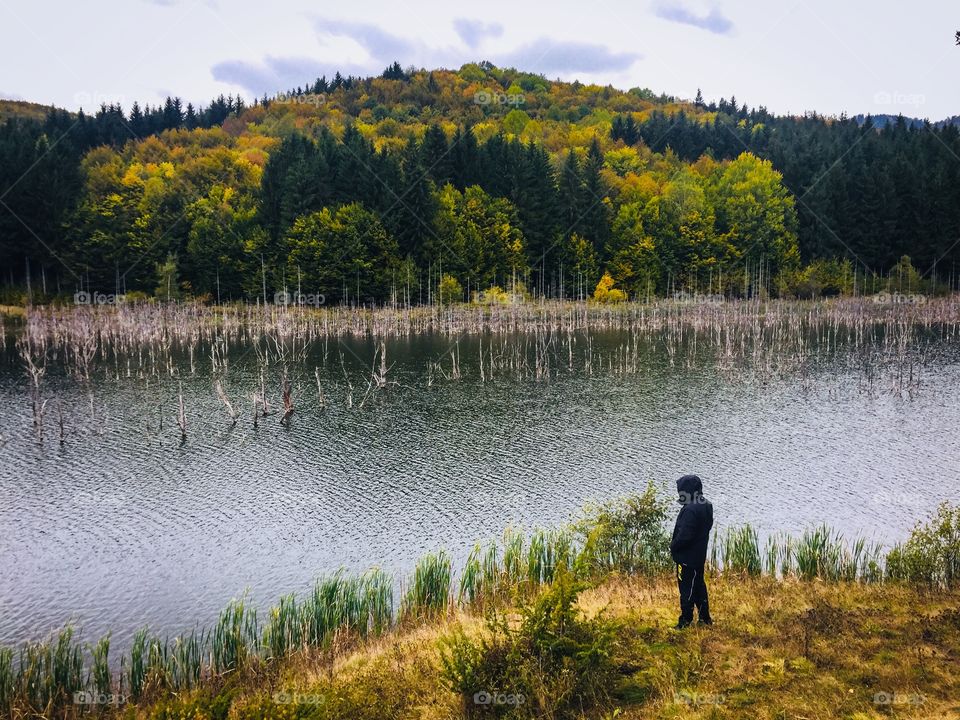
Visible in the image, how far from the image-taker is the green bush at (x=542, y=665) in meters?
10.1

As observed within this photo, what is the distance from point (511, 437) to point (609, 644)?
1832 centimetres

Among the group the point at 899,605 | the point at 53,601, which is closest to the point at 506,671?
the point at 899,605

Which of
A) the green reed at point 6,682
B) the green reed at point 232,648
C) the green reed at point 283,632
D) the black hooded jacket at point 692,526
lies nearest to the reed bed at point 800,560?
the black hooded jacket at point 692,526

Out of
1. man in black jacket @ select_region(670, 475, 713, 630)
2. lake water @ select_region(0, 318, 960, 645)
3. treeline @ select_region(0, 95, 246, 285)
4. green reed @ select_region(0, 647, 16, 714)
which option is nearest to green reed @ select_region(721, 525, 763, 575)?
lake water @ select_region(0, 318, 960, 645)

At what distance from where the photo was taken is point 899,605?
1279cm

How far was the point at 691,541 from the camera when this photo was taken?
11.8m

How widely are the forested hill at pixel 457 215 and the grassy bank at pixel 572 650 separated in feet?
190

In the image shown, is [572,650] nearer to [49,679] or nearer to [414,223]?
[49,679]

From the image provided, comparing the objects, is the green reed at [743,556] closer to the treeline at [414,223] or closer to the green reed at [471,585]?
the green reed at [471,585]

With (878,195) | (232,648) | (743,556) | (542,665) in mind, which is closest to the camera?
(542,665)

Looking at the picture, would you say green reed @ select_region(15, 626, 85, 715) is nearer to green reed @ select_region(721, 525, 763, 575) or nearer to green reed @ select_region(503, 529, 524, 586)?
green reed @ select_region(503, 529, 524, 586)

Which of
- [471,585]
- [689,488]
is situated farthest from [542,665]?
[471,585]

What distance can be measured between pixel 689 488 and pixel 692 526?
0.63 metres

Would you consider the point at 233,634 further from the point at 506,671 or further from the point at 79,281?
the point at 79,281
